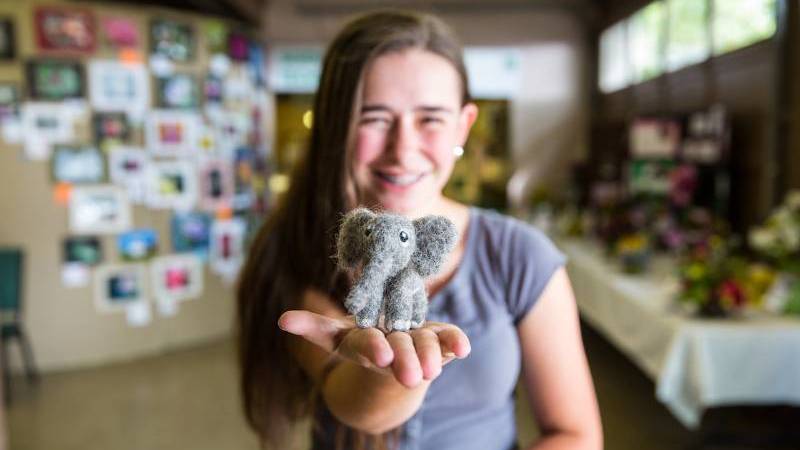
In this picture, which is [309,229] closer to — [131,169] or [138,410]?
[138,410]

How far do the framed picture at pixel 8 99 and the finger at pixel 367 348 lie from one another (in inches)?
159

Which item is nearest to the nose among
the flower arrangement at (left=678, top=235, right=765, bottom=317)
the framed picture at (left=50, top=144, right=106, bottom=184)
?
the flower arrangement at (left=678, top=235, right=765, bottom=317)

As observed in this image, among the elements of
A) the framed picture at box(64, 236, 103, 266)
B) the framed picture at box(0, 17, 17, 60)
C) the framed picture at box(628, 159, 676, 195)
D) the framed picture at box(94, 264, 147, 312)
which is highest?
the framed picture at box(0, 17, 17, 60)

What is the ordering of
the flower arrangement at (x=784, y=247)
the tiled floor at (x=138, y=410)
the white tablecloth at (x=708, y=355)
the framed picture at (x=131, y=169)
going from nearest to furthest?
the white tablecloth at (x=708, y=355) < the flower arrangement at (x=784, y=247) < the tiled floor at (x=138, y=410) < the framed picture at (x=131, y=169)

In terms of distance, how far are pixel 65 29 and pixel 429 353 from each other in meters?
4.14

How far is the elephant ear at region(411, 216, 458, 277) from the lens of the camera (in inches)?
15.7

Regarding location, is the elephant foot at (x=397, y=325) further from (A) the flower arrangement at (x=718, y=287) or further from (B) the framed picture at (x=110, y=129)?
(B) the framed picture at (x=110, y=129)

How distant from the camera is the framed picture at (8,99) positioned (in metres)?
3.69

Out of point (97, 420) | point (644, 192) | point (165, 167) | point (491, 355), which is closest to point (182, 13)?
point (165, 167)

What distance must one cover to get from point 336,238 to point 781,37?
3712mm

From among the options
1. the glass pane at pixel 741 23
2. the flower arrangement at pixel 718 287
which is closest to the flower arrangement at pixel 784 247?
the flower arrangement at pixel 718 287

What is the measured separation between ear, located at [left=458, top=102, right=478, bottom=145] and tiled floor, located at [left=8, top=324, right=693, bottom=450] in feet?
6.24

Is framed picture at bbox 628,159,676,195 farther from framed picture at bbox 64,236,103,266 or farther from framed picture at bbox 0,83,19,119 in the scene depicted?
framed picture at bbox 0,83,19,119

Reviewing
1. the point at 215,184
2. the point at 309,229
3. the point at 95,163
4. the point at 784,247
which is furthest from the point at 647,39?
the point at 309,229
